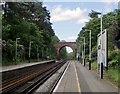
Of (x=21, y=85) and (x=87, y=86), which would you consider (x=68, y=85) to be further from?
(x=21, y=85)

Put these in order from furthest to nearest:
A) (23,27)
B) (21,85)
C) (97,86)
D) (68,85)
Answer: (23,27), (21,85), (68,85), (97,86)

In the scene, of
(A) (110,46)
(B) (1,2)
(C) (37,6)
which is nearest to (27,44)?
(C) (37,6)

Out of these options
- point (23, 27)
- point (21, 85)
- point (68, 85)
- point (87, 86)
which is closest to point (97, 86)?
point (87, 86)

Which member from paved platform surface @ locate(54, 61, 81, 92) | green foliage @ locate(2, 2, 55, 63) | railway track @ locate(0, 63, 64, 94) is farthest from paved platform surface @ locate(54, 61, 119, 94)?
green foliage @ locate(2, 2, 55, 63)

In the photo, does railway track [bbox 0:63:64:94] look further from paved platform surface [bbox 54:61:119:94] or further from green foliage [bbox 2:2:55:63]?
green foliage [bbox 2:2:55:63]

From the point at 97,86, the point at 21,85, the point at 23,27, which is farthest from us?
the point at 23,27

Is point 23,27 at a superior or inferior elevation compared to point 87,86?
superior

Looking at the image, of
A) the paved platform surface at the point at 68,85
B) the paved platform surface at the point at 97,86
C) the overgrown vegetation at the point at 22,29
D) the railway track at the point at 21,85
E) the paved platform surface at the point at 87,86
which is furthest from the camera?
the overgrown vegetation at the point at 22,29

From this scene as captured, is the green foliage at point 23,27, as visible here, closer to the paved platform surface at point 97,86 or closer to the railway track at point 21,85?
the railway track at point 21,85

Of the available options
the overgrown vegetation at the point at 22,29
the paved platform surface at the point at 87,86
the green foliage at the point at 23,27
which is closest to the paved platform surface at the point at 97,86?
the paved platform surface at the point at 87,86

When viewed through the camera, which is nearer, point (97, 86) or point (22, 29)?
point (97, 86)

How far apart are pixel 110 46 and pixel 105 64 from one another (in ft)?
58.8

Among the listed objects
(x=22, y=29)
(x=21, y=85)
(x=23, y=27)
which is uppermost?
(x=23, y=27)

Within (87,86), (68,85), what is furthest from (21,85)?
(87,86)
